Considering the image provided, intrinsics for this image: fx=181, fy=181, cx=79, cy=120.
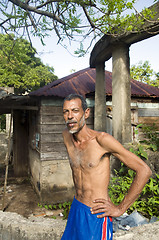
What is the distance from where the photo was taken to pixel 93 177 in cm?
162

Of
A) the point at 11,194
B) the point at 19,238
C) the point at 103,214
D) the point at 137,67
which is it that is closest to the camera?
the point at 103,214

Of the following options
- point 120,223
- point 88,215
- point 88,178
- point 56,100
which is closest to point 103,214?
point 88,215

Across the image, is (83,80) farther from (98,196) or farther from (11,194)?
(98,196)

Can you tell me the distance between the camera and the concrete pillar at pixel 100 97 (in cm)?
562

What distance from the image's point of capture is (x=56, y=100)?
647cm

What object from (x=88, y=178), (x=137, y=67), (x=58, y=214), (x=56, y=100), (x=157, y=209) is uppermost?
(x=137, y=67)

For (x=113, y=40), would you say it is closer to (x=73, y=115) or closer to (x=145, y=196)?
(x=73, y=115)

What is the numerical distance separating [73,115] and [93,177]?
59cm

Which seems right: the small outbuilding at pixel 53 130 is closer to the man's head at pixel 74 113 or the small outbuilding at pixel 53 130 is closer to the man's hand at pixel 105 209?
the man's head at pixel 74 113

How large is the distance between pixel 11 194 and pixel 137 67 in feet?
45.6

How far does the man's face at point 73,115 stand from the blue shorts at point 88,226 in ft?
2.32

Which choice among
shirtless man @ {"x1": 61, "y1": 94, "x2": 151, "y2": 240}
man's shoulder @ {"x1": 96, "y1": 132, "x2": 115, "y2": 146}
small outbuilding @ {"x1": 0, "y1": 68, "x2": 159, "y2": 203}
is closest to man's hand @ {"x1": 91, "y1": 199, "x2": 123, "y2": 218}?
shirtless man @ {"x1": 61, "y1": 94, "x2": 151, "y2": 240}

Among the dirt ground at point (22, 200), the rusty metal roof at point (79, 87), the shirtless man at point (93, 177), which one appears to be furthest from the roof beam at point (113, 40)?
the dirt ground at point (22, 200)

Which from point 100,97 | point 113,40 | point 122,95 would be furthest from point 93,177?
point 100,97
